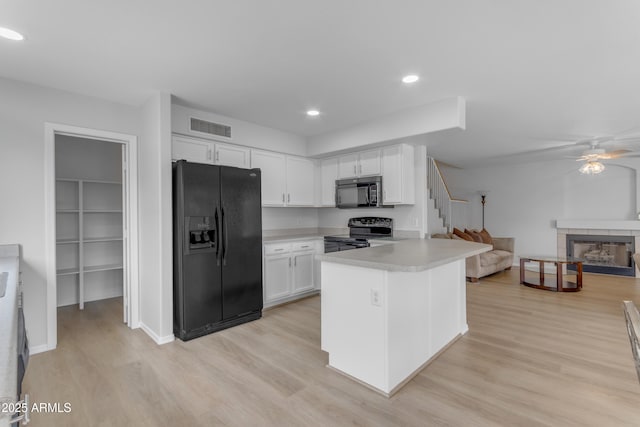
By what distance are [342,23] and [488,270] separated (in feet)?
18.1

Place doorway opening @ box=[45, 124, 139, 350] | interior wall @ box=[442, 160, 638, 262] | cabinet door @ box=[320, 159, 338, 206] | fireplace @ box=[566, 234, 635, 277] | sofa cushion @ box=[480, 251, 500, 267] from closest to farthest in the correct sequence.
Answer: doorway opening @ box=[45, 124, 139, 350]
cabinet door @ box=[320, 159, 338, 206]
sofa cushion @ box=[480, 251, 500, 267]
fireplace @ box=[566, 234, 635, 277]
interior wall @ box=[442, 160, 638, 262]

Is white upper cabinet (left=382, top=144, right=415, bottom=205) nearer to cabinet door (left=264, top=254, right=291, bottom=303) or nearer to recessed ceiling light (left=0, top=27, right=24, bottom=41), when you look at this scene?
cabinet door (left=264, top=254, right=291, bottom=303)

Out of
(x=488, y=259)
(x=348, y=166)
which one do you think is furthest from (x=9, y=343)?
(x=488, y=259)

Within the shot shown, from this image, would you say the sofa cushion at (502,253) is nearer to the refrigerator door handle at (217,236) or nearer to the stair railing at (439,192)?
the stair railing at (439,192)

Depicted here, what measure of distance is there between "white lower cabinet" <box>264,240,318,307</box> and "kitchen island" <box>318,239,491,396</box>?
168 centimetres

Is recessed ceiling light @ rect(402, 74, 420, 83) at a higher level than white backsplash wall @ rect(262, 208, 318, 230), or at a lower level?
higher

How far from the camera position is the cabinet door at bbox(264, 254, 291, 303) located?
4.08 meters

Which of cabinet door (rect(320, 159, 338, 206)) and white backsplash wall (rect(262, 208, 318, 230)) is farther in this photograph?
cabinet door (rect(320, 159, 338, 206))

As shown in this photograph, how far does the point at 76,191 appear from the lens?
436 centimetres

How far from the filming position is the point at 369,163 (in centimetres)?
459

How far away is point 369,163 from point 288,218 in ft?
5.29

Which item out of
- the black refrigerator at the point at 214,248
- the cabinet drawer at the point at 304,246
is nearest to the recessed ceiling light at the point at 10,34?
the black refrigerator at the point at 214,248

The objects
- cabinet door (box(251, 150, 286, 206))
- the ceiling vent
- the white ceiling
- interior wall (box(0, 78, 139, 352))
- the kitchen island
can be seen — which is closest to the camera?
the white ceiling

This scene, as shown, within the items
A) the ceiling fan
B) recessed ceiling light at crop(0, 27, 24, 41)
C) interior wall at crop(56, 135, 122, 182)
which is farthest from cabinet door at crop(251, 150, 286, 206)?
the ceiling fan
